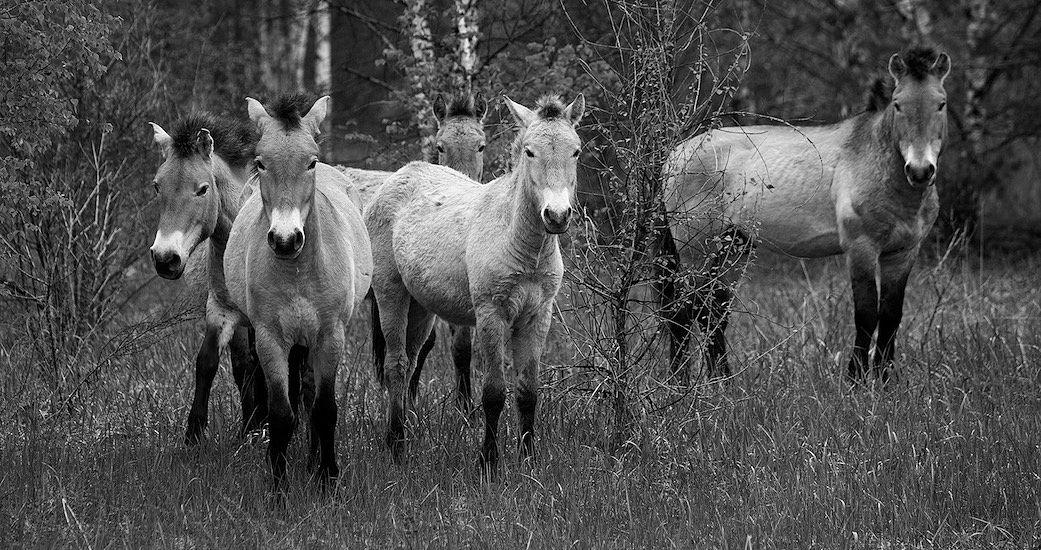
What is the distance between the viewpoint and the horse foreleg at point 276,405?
17.8ft

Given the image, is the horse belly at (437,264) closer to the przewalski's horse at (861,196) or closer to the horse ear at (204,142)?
the horse ear at (204,142)

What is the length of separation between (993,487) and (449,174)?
3.74m

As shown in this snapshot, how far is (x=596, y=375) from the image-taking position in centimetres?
641

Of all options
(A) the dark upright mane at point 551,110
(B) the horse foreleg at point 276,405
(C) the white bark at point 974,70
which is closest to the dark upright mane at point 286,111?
(B) the horse foreleg at point 276,405

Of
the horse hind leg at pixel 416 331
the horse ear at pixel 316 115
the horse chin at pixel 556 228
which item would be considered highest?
the horse ear at pixel 316 115

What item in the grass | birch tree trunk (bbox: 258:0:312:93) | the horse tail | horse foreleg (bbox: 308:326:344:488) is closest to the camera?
the grass

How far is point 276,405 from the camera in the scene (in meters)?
5.44

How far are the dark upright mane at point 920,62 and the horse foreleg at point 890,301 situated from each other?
4.36 ft

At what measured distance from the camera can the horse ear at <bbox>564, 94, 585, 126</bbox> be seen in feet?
19.2

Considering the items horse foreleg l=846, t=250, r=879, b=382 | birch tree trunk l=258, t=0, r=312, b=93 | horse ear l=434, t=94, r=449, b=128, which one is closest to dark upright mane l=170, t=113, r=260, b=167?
horse ear l=434, t=94, r=449, b=128

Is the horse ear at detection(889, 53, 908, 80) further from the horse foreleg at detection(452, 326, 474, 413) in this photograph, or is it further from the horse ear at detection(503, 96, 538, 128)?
the horse foreleg at detection(452, 326, 474, 413)

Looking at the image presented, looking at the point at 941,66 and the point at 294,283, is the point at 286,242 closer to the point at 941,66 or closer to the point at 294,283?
the point at 294,283

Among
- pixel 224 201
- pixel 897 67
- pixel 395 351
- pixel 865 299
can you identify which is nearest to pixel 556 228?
pixel 395 351

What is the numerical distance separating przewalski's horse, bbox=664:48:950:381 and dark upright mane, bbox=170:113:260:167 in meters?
→ 2.83
